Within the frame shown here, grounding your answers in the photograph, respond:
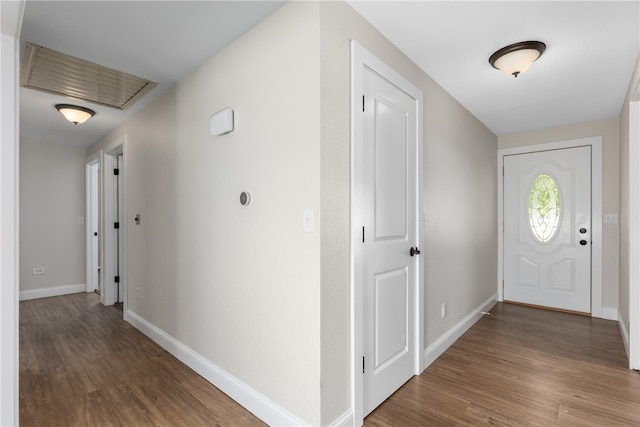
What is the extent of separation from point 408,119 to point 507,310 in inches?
124

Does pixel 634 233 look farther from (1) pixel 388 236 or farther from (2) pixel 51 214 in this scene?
(2) pixel 51 214

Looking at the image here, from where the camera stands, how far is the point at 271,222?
1.90 meters

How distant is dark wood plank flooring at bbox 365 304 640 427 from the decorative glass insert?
4.22 feet

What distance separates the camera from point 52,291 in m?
5.03

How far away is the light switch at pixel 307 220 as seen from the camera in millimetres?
1681

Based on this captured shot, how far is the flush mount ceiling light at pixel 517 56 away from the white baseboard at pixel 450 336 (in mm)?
2191

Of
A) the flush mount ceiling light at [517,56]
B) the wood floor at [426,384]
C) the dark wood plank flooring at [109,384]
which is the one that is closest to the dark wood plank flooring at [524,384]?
the wood floor at [426,384]

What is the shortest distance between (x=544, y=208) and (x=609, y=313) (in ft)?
4.54

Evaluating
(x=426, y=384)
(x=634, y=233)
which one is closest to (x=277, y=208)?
(x=426, y=384)

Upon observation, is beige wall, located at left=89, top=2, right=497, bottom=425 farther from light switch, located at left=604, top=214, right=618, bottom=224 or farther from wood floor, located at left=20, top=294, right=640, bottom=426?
→ light switch, located at left=604, top=214, right=618, bottom=224

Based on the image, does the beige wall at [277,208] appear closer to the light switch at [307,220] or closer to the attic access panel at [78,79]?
the light switch at [307,220]

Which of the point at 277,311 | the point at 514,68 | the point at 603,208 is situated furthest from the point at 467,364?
the point at 603,208

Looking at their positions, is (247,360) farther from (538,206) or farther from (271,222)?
(538,206)

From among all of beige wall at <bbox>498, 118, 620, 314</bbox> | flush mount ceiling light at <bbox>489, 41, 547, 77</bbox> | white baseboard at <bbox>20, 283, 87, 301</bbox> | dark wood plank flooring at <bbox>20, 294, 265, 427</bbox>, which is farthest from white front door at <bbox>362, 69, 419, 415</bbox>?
white baseboard at <bbox>20, 283, 87, 301</bbox>
